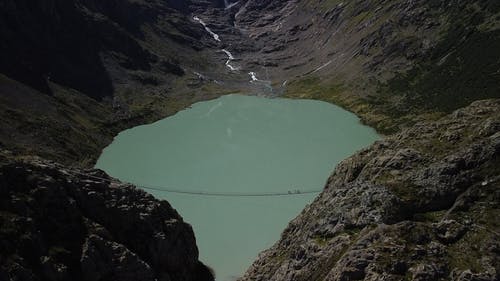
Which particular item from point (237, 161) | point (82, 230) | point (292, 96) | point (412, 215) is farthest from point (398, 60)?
point (412, 215)

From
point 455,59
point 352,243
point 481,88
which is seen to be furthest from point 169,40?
point 352,243

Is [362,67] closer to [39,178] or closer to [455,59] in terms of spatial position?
[455,59]

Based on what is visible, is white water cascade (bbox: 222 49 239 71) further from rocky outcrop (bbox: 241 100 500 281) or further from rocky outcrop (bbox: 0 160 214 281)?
rocky outcrop (bbox: 241 100 500 281)

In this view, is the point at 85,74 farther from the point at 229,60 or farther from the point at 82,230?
the point at 82,230

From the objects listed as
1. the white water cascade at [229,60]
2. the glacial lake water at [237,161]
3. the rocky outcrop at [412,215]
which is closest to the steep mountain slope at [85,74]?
the white water cascade at [229,60]

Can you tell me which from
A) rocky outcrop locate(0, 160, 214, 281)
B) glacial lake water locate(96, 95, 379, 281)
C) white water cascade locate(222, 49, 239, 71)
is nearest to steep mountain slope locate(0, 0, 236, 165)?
white water cascade locate(222, 49, 239, 71)
